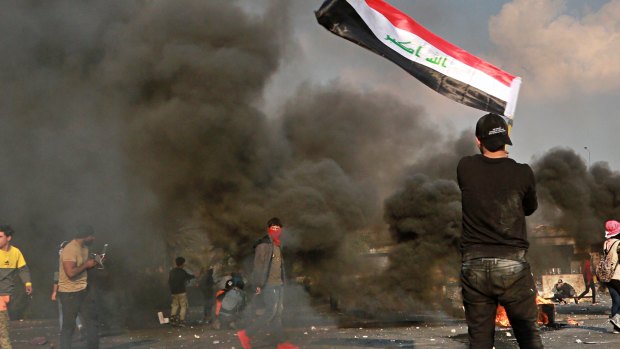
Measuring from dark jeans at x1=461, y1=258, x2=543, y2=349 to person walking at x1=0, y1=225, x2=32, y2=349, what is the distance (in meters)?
5.58

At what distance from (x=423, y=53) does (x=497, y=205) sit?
3.53 metres

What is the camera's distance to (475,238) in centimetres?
389

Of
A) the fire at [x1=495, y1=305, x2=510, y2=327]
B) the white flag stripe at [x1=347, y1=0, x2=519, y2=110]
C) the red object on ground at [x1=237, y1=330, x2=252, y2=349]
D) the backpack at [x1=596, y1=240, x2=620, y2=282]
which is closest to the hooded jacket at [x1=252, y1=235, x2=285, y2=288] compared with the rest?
the red object on ground at [x1=237, y1=330, x2=252, y2=349]

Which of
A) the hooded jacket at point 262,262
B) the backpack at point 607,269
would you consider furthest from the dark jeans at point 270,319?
the backpack at point 607,269

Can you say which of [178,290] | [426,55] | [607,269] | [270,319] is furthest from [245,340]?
[178,290]

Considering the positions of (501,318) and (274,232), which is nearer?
(274,232)

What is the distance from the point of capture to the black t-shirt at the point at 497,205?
384cm

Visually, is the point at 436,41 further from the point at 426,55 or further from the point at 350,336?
the point at 350,336

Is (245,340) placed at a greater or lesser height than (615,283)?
lesser

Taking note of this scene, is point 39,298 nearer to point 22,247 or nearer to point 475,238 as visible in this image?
point 22,247

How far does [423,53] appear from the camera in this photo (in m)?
7.13

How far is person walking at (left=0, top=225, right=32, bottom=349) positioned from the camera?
770cm

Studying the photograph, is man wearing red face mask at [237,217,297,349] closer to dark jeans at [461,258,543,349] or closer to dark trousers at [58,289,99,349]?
dark trousers at [58,289,99,349]

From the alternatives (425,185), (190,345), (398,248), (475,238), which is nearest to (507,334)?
(190,345)
